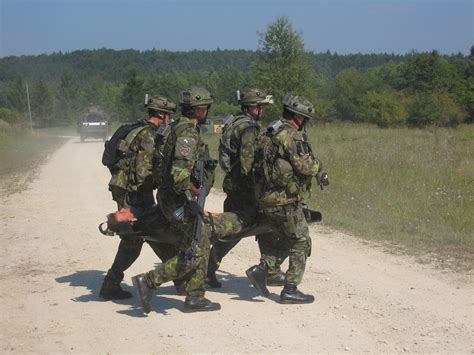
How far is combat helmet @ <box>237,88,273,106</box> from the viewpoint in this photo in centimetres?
672

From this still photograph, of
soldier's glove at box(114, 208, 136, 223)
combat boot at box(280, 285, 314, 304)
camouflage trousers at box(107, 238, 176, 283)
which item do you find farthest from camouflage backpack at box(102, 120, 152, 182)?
combat boot at box(280, 285, 314, 304)

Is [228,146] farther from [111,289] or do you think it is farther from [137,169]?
[111,289]

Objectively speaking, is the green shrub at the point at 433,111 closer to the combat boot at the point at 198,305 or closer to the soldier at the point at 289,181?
the soldier at the point at 289,181

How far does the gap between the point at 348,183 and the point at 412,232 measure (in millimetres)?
4278

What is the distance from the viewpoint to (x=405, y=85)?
3159 inches

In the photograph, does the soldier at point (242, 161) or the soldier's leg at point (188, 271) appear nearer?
the soldier's leg at point (188, 271)

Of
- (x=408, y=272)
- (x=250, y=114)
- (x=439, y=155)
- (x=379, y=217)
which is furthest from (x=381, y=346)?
(x=439, y=155)

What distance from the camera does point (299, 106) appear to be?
19.8 ft

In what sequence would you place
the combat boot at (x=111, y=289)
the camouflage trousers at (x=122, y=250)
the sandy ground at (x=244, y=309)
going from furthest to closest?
1. the combat boot at (x=111, y=289)
2. the camouflage trousers at (x=122, y=250)
3. the sandy ground at (x=244, y=309)

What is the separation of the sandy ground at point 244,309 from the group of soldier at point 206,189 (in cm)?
29

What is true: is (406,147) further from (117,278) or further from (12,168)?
(117,278)

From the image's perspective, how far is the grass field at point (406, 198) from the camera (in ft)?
28.6

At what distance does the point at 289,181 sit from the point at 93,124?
35961mm

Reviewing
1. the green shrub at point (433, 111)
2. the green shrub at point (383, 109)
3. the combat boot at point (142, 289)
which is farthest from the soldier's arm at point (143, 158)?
the green shrub at point (383, 109)
